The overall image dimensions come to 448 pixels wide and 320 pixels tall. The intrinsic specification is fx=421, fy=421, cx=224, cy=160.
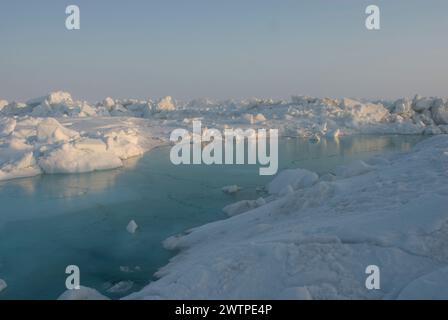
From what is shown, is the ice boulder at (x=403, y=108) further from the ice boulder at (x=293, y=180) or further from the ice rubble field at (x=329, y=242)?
the ice boulder at (x=293, y=180)

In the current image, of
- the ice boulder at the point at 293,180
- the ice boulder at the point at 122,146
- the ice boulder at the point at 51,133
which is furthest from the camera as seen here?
the ice boulder at the point at 122,146

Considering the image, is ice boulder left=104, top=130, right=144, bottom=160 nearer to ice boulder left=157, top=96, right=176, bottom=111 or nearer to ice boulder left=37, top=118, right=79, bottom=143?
ice boulder left=37, top=118, right=79, bottom=143

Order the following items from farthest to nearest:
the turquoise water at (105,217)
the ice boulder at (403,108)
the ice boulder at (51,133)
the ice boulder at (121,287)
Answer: the ice boulder at (403,108)
the ice boulder at (51,133)
the turquoise water at (105,217)
the ice boulder at (121,287)

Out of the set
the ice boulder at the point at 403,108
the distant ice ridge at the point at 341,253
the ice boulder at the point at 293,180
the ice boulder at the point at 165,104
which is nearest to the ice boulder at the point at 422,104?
the ice boulder at the point at 403,108

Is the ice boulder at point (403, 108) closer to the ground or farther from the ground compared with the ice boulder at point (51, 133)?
farther from the ground

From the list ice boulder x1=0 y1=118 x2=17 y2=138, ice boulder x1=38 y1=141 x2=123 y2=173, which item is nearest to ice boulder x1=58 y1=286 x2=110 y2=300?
ice boulder x1=38 y1=141 x2=123 y2=173

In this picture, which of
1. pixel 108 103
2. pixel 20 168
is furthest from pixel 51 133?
pixel 108 103
